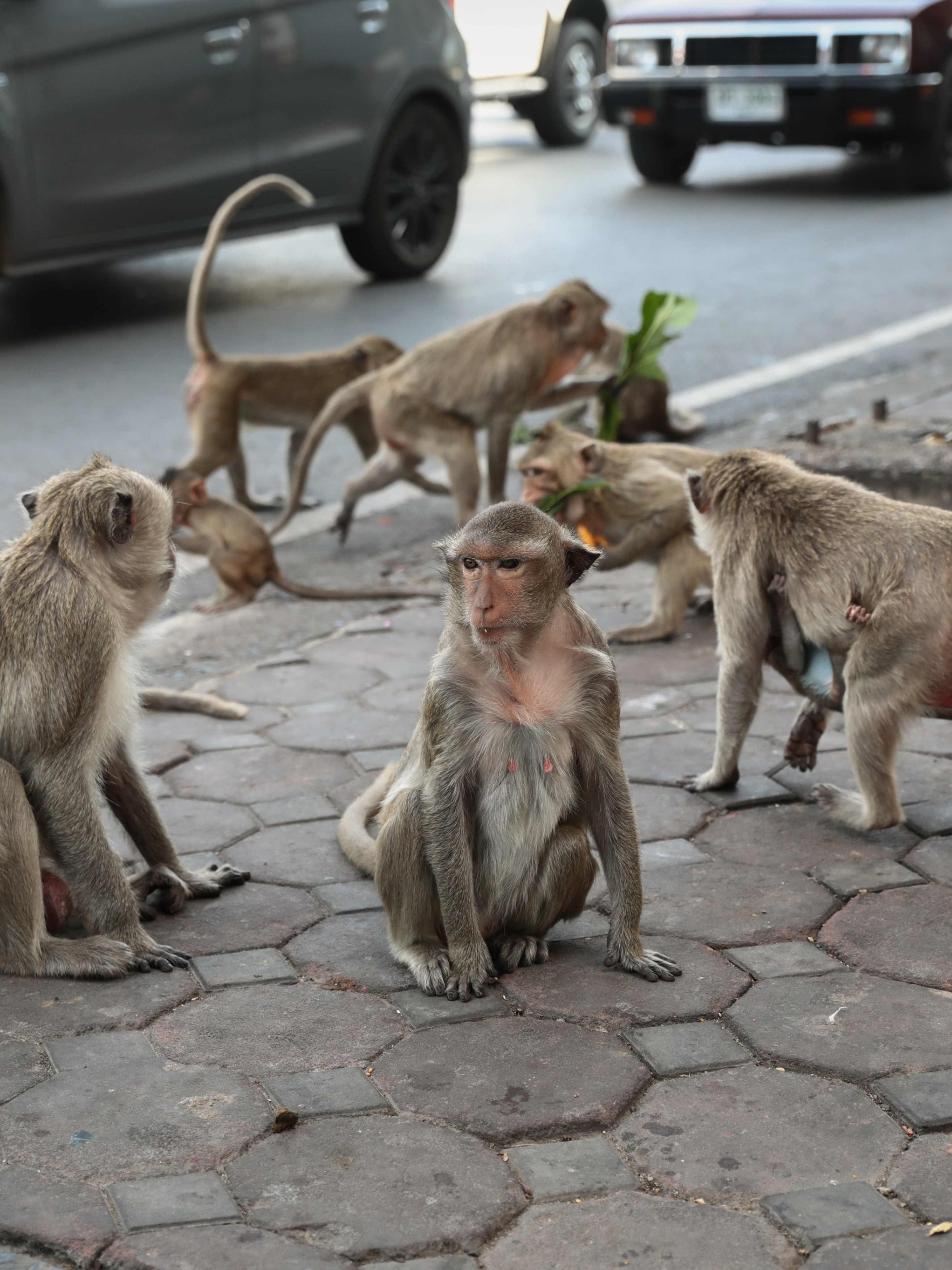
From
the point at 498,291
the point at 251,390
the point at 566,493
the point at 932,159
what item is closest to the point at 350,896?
the point at 566,493

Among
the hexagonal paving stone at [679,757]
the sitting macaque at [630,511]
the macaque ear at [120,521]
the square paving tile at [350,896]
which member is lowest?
the hexagonal paving stone at [679,757]

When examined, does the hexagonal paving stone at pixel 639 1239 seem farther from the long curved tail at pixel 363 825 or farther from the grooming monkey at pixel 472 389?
the grooming monkey at pixel 472 389

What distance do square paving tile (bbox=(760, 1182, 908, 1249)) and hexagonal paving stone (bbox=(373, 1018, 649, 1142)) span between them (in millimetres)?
358

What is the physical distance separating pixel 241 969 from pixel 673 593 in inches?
93.2

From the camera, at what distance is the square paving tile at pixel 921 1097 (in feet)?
9.27

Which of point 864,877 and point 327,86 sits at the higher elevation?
point 327,86

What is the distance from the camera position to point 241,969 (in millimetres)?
3441

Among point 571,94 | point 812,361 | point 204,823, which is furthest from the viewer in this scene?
point 571,94

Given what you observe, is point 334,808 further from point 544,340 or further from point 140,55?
point 140,55

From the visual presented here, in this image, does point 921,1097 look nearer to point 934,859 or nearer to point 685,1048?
point 685,1048

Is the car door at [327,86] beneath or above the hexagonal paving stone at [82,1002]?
above

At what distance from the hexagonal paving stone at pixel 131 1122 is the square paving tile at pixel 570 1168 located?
0.45 m

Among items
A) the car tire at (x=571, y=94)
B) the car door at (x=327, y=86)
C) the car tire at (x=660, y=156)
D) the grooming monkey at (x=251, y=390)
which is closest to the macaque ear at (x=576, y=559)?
the grooming monkey at (x=251, y=390)

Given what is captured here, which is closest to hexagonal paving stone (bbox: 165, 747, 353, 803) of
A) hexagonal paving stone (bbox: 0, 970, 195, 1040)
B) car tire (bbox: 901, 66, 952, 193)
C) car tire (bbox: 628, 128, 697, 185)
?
hexagonal paving stone (bbox: 0, 970, 195, 1040)
